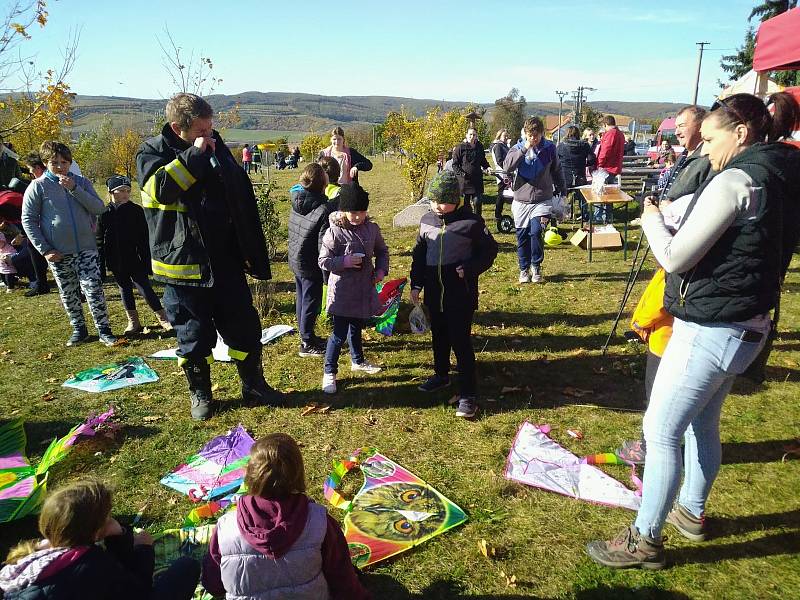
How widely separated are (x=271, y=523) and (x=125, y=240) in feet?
17.0

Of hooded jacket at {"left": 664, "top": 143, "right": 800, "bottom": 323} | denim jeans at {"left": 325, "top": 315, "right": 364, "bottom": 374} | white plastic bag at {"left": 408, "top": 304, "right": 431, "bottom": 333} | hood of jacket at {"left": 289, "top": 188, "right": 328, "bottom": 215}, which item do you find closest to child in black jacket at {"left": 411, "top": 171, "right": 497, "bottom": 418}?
white plastic bag at {"left": 408, "top": 304, "right": 431, "bottom": 333}

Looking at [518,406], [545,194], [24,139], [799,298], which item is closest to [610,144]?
[545,194]

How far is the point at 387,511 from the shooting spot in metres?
3.31

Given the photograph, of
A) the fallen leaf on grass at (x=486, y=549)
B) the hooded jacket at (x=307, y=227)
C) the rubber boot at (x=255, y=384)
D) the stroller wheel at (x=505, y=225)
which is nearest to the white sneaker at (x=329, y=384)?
the rubber boot at (x=255, y=384)

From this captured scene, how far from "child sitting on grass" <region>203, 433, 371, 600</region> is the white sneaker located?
2.66m

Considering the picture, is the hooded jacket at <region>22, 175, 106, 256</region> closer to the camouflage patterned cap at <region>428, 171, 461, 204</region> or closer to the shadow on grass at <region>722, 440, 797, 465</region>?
the camouflage patterned cap at <region>428, 171, 461, 204</region>

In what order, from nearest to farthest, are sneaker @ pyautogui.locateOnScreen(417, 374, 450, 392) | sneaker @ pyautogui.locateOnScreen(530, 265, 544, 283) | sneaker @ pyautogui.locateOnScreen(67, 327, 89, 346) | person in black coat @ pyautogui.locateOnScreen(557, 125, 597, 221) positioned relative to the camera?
sneaker @ pyautogui.locateOnScreen(417, 374, 450, 392), sneaker @ pyautogui.locateOnScreen(67, 327, 89, 346), sneaker @ pyautogui.locateOnScreen(530, 265, 544, 283), person in black coat @ pyautogui.locateOnScreen(557, 125, 597, 221)

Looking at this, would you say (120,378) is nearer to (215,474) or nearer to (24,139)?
(215,474)

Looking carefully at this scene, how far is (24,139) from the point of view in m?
17.3

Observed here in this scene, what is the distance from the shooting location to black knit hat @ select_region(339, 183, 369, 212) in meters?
4.54

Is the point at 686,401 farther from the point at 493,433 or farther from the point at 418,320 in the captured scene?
the point at 418,320

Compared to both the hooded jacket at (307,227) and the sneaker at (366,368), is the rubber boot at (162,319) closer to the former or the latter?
the hooded jacket at (307,227)

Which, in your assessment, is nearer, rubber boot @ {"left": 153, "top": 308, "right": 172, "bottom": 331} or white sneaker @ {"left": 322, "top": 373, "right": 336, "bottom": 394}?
white sneaker @ {"left": 322, "top": 373, "right": 336, "bottom": 394}

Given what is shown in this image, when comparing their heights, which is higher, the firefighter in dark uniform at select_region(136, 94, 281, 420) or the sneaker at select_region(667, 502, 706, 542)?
the firefighter in dark uniform at select_region(136, 94, 281, 420)
